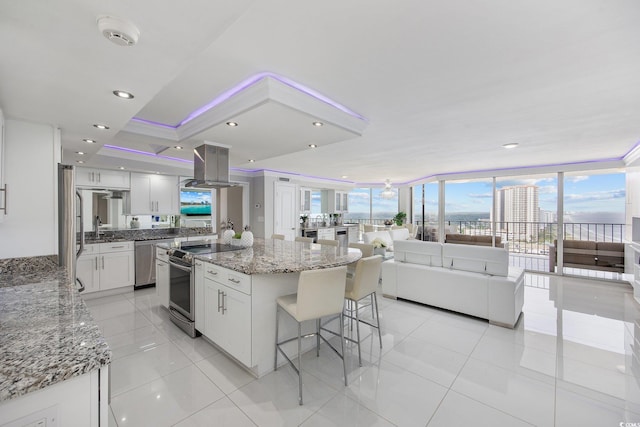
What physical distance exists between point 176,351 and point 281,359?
42.6 inches

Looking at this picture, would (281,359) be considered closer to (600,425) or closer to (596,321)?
(600,425)

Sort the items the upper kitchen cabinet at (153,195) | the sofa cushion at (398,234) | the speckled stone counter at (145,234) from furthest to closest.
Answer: the sofa cushion at (398,234)
the upper kitchen cabinet at (153,195)
the speckled stone counter at (145,234)

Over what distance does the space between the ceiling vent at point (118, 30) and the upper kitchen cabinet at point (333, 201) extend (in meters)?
8.15

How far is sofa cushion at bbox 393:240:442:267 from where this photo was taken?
382 centimetres

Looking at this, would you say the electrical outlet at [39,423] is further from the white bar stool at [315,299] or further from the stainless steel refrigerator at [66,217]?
the stainless steel refrigerator at [66,217]

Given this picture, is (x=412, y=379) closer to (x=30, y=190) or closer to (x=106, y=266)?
(x=30, y=190)

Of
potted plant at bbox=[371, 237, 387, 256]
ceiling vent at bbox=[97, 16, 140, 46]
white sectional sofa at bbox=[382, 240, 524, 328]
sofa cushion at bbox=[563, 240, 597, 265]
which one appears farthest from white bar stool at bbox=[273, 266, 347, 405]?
sofa cushion at bbox=[563, 240, 597, 265]

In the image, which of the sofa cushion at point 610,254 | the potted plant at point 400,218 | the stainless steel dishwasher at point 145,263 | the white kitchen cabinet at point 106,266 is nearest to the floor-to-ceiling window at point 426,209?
the potted plant at point 400,218

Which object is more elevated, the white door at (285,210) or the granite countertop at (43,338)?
the white door at (285,210)

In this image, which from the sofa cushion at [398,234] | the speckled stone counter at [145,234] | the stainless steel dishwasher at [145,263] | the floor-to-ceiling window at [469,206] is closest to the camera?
→ the speckled stone counter at [145,234]

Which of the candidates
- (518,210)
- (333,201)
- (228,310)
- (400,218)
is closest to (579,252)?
(518,210)

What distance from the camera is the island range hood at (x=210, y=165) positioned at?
350 cm

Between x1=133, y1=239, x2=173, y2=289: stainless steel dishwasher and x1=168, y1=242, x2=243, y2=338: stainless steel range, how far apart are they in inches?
66.5

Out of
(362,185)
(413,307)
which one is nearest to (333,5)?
(413,307)
